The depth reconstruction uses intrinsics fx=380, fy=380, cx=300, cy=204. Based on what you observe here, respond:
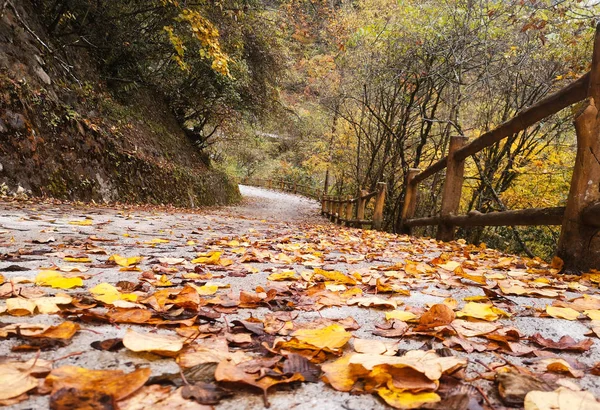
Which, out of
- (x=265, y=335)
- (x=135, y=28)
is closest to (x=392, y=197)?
(x=135, y=28)

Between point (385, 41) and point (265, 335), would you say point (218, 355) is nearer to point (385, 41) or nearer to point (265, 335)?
point (265, 335)

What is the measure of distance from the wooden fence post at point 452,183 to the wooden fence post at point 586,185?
1.97 meters

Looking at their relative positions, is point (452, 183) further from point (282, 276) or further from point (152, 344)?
point (152, 344)

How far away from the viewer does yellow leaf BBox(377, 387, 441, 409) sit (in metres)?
0.64

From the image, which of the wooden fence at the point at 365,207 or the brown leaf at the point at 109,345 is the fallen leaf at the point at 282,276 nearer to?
the brown leaf at the point at 109,345

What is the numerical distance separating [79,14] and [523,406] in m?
8.99

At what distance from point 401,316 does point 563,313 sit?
1.81 ft

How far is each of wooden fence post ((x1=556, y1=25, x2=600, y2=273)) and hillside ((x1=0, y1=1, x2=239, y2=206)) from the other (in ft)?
18.0

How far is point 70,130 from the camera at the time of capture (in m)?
5.62

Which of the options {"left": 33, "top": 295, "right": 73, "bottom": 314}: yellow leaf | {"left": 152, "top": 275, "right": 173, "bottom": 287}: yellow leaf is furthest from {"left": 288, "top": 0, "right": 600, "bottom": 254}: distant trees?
{"left": 33, "top": 295, "right": 73, "bottom": 314}: yellow leaf

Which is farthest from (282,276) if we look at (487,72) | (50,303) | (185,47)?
(487,72)

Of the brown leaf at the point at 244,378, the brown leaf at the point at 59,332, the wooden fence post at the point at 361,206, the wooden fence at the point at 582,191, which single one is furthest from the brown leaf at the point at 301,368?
the wooden fence post at the point at 361,206

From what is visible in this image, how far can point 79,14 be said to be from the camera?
727 cm

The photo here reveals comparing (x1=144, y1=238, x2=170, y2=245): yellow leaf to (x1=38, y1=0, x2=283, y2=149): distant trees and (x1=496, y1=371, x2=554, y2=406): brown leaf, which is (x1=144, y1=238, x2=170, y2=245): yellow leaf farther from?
(x1=38, y1=0, x2=283, y2=149): distant trees
